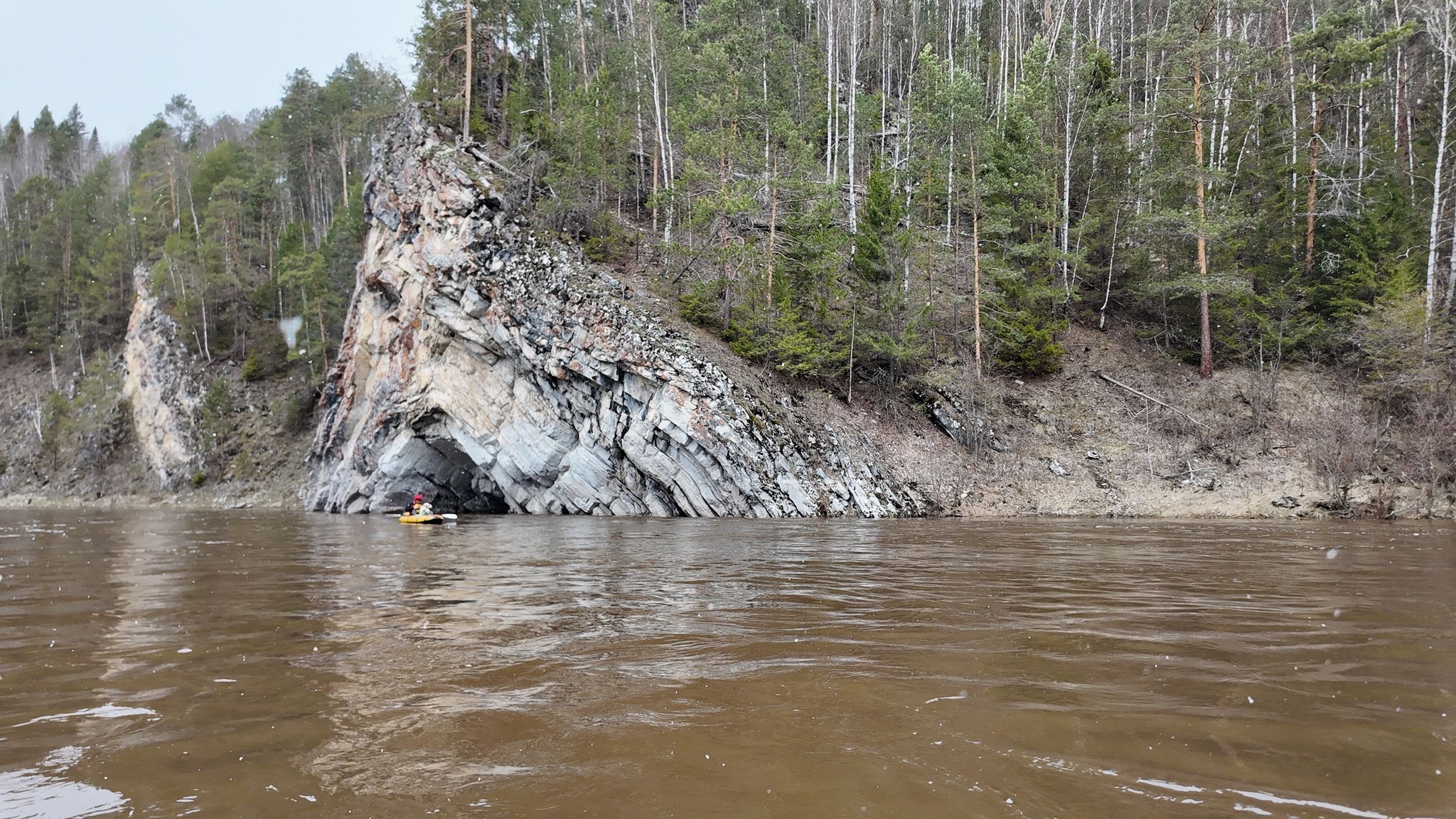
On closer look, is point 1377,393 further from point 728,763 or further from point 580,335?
point 728,763

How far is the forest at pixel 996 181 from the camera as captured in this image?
1021 inches

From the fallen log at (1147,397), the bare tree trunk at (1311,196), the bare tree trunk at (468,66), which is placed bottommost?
the fallen log at (1147,397)

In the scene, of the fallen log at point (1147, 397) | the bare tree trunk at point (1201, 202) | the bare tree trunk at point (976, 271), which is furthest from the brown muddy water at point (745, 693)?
the bare tree trunk at point (1201, 202)

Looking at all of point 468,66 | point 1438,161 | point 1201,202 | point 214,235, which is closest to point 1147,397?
point 1201,202

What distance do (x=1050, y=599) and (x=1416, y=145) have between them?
1388 inches

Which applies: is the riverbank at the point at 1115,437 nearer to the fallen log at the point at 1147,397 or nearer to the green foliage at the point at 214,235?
the fallen log at the point at 1147,397

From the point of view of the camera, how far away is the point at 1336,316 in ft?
84.3

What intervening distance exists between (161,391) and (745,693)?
2006 inches

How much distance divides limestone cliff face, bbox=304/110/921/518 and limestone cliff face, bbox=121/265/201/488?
13336mm

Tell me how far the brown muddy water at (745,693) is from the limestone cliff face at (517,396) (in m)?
12.1

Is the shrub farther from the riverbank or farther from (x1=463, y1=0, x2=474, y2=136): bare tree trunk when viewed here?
the riverbank

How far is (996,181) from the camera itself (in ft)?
91.7

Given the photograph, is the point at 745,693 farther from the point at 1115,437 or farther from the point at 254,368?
the point at 254,368

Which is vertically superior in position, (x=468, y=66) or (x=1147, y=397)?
(x=468, y=66)
